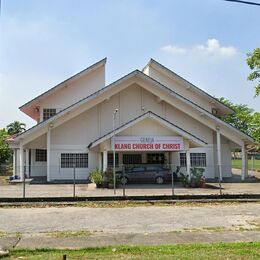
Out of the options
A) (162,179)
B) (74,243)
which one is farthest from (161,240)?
(162,179)

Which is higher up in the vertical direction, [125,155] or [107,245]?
[125,155]

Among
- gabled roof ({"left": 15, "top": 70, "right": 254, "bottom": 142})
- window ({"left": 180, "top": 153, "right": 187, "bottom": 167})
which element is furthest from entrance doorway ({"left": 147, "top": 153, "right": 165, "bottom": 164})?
gabled roof ({"left": 15, "top": 70, "right": 254, "bottom": 142})

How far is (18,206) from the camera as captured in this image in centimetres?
1639

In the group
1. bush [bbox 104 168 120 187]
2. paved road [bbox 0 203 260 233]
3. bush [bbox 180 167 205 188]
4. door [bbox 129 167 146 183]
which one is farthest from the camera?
door [bbox 129 167 146 183]

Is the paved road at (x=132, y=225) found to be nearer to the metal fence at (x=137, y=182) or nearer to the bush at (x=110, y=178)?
the metal fence at (x=137, y=182)

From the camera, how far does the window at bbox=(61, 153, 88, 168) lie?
29.7 meters

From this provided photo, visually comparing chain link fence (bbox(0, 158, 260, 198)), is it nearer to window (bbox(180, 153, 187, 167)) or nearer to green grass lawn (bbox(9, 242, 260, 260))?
window (bbox(180, 153, 187, 167))

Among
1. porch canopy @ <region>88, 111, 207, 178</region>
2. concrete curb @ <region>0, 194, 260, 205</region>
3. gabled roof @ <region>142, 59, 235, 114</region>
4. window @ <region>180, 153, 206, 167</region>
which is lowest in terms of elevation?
concrete curb @ <region>0, 194, 260, 205</region>

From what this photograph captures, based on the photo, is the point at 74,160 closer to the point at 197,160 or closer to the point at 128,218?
the point at 197,160

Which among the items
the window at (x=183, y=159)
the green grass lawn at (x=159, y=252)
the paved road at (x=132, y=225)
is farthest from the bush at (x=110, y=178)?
the green grass lawn at (x=159, y=252)

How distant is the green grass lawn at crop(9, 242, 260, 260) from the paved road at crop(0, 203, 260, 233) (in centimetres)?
263

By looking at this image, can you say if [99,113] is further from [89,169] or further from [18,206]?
[18,206]

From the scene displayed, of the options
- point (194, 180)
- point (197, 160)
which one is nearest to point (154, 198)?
point (194, 180)

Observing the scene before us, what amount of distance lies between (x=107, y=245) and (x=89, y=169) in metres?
21.2
